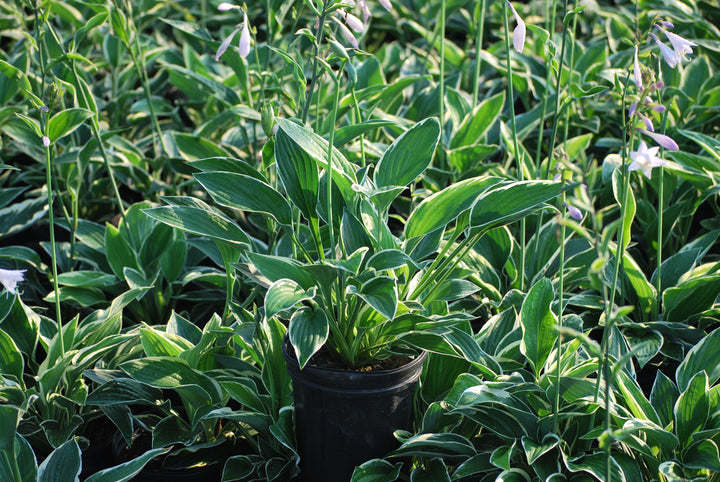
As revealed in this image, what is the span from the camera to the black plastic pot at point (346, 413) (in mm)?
Answer: 1691

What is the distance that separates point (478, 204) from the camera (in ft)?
5.67

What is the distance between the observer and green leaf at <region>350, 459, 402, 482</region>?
1727 mm

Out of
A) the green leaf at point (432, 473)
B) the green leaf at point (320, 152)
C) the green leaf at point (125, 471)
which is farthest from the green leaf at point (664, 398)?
the green leaf at point (125, 471)

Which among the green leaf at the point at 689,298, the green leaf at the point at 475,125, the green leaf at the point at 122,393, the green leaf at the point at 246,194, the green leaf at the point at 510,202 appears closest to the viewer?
the green leaf at the point at 510,202

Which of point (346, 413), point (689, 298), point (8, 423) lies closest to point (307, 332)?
point (346, 413)

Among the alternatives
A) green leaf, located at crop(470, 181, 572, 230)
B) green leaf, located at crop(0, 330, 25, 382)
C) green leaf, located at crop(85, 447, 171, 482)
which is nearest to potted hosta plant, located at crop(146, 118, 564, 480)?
green leaf, located at crop(470, 181, 572, 230)

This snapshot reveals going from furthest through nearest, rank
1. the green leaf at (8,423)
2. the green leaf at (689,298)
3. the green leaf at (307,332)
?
the green leaf at (689,298), the green leaf at (307,332), the green leaf at (8,423)

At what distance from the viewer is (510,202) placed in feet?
5.62

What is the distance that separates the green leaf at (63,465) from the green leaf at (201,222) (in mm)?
567

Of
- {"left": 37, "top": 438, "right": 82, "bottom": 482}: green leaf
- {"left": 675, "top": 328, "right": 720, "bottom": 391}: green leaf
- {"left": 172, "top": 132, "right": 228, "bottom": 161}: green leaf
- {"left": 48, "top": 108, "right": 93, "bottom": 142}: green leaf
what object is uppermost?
{"left": 48, "top": 108, "right": 93, "bottom": 142}: green leaf

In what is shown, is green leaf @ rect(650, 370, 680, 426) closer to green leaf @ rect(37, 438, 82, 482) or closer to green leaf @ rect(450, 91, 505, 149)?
green leaf @ rect(450, 91, 505, 149)

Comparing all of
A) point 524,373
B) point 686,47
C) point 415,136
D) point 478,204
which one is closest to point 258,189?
point 415,136

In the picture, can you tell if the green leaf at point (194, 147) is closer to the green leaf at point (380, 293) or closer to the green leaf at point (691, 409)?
the green leaf at point (380, 293)

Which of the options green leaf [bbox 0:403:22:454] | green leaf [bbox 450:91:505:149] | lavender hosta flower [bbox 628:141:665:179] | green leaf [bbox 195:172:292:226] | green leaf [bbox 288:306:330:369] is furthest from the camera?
green leaf [bbox 450:91:505:149]
